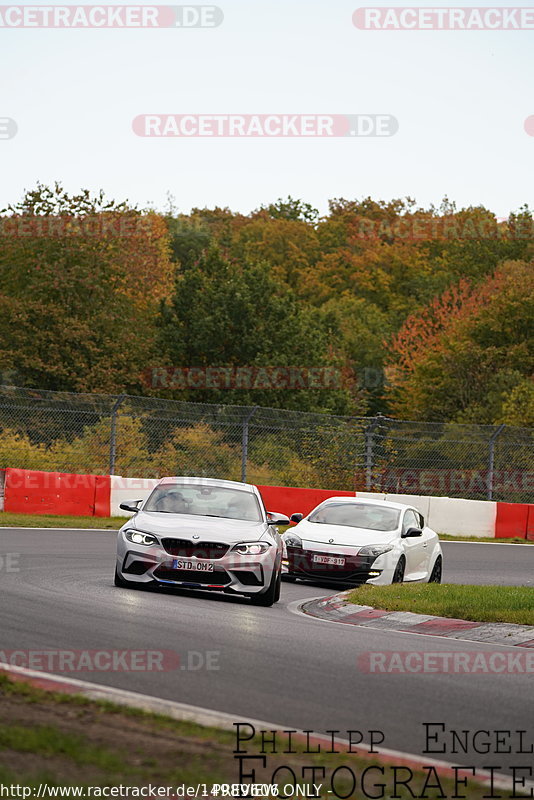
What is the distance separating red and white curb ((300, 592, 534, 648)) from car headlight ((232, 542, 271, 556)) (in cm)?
96

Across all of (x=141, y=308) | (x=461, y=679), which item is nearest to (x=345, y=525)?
(x=461, y=679)

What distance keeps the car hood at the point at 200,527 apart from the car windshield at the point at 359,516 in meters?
3.58

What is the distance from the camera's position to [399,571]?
17.5 meters

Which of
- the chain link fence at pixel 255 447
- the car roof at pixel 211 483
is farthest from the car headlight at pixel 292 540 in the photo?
the chain link fence at pixel 255 447

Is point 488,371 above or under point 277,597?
above

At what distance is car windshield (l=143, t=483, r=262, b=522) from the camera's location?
50.1 feet

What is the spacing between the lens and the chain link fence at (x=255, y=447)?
28.0 m

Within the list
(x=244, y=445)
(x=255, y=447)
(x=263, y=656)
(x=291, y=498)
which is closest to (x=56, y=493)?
(x=244, y=445)

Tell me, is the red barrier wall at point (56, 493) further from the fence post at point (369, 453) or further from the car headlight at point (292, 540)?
the car headlight at point (292, 540)

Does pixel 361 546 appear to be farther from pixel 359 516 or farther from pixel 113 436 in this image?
pixel 113 436

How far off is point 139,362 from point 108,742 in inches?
2164

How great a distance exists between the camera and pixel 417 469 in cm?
2967

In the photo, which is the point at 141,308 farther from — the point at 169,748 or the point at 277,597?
the point at 169,748

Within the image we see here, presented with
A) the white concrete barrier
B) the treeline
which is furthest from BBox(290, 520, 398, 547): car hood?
the treeline
